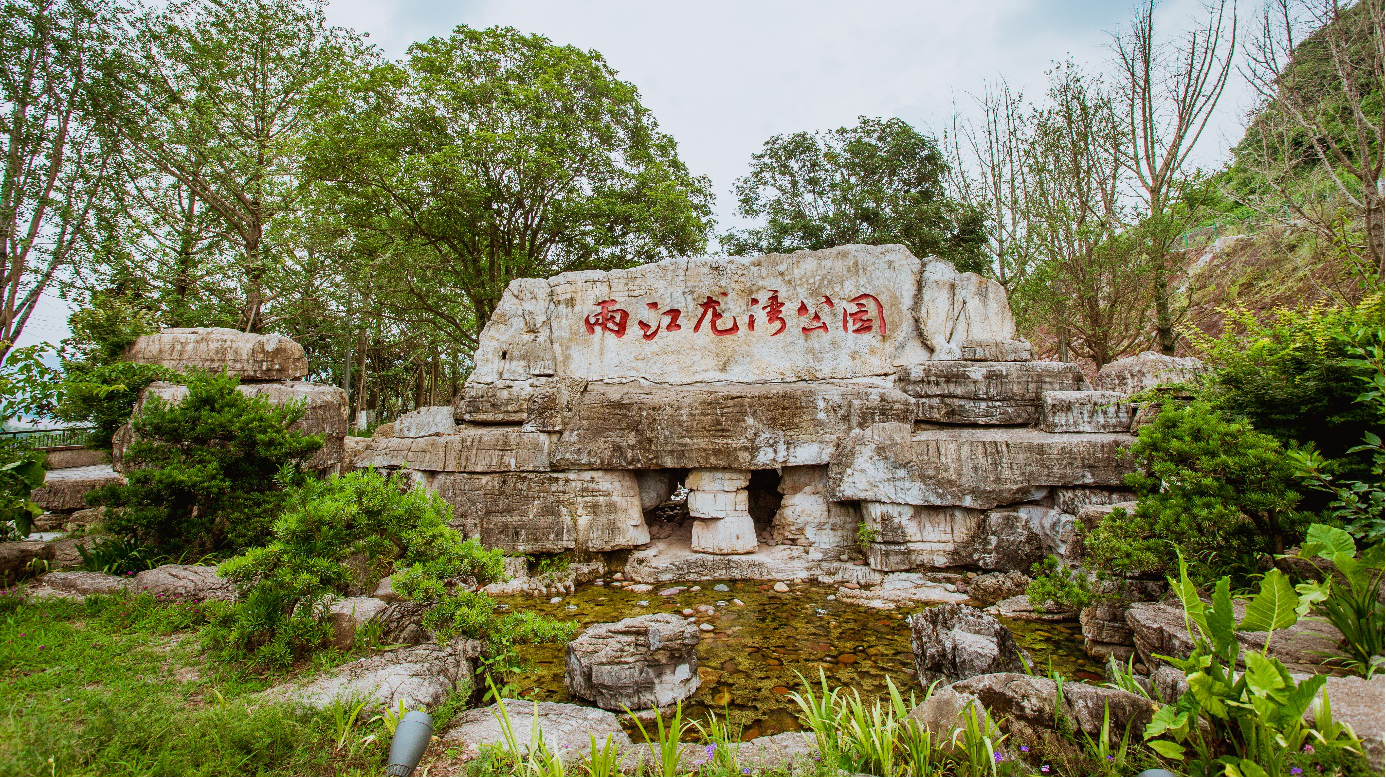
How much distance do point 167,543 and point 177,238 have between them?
1073 centimetres

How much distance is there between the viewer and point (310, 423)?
812 centimetres

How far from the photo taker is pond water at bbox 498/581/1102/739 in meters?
4.57

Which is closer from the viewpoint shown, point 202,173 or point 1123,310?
point 1123,310

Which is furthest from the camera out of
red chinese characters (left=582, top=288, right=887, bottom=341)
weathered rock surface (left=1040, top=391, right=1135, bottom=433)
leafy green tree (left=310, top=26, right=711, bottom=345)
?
leafy green tree (left=310, top=26, right=711, bottom=345)

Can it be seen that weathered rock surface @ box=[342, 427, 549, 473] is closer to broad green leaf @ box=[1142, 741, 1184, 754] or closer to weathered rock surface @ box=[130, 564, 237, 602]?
weathered rock surface @ box=[130, 564, 237, 602]

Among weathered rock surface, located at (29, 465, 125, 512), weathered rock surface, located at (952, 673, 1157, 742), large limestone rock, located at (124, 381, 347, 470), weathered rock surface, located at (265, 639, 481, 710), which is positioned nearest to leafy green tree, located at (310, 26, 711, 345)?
large limestone rock, located at (124, 381, 347, 470)

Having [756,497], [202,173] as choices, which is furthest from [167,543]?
[202,173]

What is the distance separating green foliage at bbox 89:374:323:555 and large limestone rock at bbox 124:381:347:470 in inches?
49.6

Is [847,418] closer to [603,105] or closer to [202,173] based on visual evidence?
[603,105]

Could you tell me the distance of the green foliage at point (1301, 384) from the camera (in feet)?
13.1

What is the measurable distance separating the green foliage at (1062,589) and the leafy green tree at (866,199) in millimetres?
8421

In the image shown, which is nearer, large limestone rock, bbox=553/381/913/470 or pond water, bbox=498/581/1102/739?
pond water, bbox=498/581/1102/739

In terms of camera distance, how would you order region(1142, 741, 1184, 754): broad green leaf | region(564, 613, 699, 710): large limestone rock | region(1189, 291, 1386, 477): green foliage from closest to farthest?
region(1142, 741, 1184, 754): broad green leaf → region(1189, 291, 1386, 477): green foliage → region(564, 613, 699, 710): large limestone rock

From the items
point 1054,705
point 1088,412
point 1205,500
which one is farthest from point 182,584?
point 1088,412
